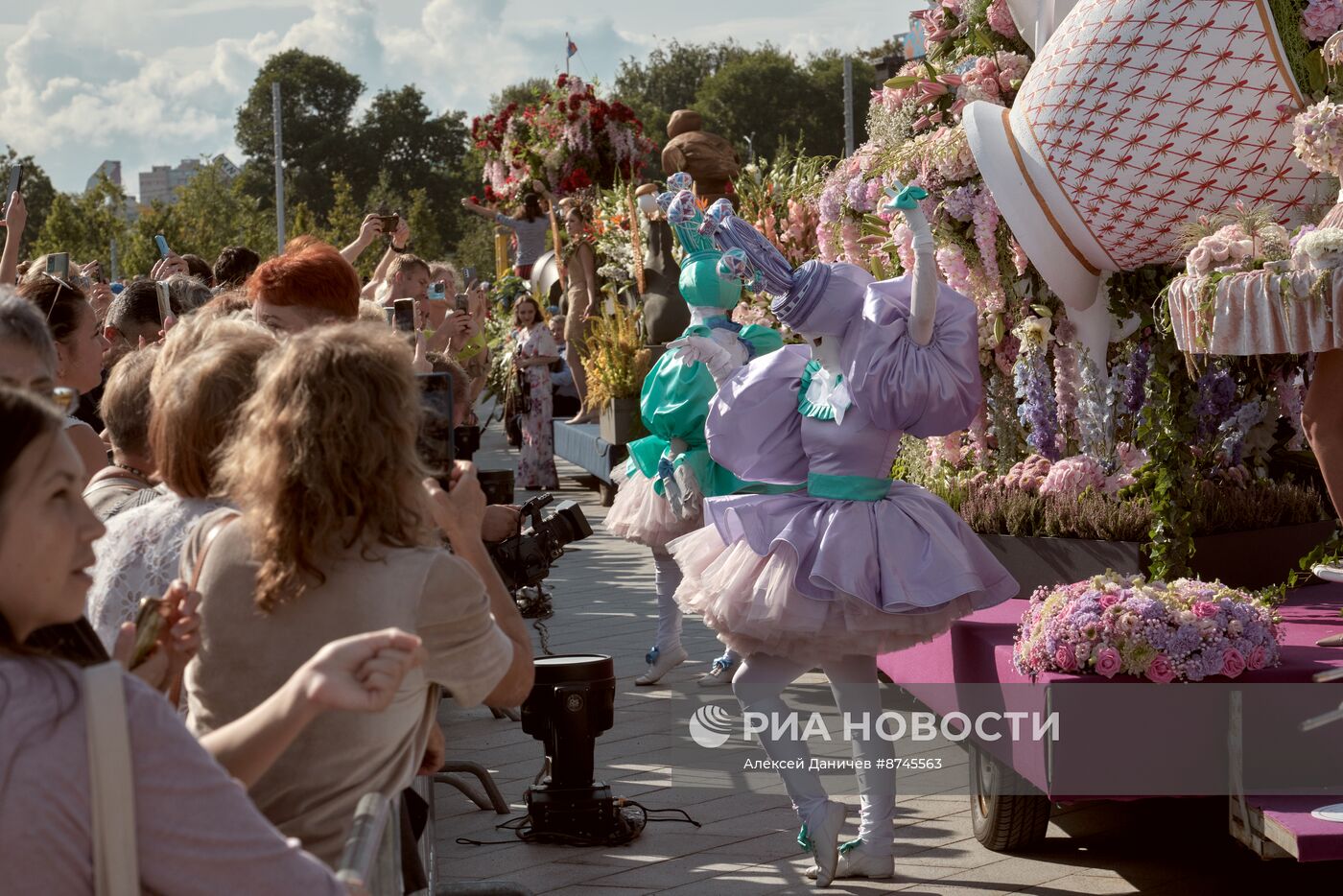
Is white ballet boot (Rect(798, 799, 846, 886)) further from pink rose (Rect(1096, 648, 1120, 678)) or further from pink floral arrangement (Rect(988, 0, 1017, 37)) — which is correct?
pink floral arrangement (Rect(988, 0, 1017, 37))

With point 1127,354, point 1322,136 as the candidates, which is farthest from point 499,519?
point 1127,354

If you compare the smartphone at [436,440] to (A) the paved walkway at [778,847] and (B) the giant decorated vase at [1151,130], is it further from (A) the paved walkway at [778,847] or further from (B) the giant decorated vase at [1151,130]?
(B) the giant decorated vase at [1151,130]

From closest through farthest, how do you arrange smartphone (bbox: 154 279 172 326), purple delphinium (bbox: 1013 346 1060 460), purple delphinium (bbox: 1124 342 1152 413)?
smartphone (bbox: 154 279 172 326) → purple delphinium (bbox: 1124 342 1152 413) → purple delphinium (bbox: 1013 346 1060 460)

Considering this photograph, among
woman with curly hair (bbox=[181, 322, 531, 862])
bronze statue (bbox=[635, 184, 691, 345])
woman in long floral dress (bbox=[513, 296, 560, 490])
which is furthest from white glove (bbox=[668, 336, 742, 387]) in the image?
woman in long floral dress (bbox=[513, 296, 560, 490])

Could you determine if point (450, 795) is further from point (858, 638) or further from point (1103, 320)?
point (1103, 320)

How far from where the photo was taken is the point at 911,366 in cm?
462

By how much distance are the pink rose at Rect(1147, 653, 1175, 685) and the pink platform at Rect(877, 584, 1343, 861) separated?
0.06m

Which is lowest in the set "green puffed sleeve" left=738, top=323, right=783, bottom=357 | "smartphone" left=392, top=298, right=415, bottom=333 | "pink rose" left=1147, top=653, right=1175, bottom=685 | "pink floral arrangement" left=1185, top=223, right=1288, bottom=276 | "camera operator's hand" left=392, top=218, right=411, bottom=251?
"pink rose" left=1147, top=653, right=1175, bottom=685

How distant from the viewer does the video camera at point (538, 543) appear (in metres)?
5.02

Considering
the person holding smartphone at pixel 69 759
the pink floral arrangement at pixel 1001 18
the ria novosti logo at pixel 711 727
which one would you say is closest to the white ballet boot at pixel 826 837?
the ria novosti logo at pixel 711 727

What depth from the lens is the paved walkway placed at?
448 centimetres

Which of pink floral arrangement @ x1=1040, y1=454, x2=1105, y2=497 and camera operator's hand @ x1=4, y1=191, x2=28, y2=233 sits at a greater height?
camera operator's hand @ x1=4, y1=191, x2=28, y2=233

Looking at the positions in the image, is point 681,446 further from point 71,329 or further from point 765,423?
point 71,329

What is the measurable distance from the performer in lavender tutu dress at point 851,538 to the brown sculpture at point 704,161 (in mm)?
7544
